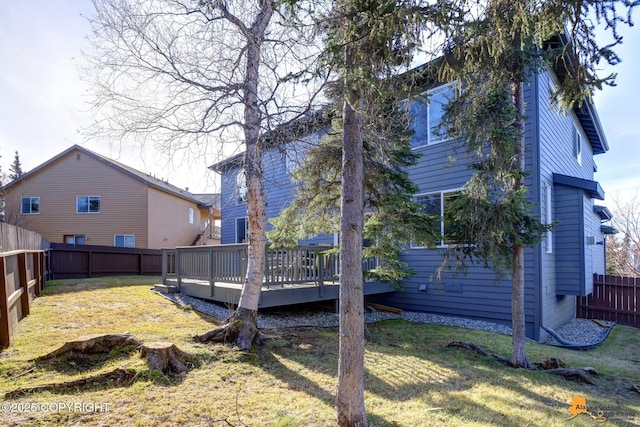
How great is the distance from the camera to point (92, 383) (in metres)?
3.69

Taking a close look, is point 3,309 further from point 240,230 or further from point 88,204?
point 88,204

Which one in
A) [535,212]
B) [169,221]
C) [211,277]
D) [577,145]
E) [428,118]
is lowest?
[211,277]

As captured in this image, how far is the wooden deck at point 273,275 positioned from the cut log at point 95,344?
98.6 inches

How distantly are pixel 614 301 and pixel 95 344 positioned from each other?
12726mm

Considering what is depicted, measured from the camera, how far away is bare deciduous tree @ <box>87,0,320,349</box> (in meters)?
5.33

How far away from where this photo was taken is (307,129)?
20.4 ft

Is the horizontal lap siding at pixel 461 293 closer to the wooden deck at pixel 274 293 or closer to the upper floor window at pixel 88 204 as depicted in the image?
the wooden deck at pixel 274 293

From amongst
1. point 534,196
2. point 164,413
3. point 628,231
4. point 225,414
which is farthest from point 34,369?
point 628,231

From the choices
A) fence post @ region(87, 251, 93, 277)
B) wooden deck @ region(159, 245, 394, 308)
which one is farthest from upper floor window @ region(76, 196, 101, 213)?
wooden deck @ region(159, 245, 394, 308)

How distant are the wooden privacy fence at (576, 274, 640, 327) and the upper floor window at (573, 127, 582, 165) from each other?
12.3 feet

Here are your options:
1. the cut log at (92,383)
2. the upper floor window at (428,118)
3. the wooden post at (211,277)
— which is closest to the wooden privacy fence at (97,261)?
the wooden post at (211,277)

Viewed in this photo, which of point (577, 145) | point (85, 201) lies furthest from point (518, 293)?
point (85, 201)

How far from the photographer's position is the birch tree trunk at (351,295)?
119 inches

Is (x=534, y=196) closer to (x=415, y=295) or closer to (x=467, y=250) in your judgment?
(x=467, y=250)
